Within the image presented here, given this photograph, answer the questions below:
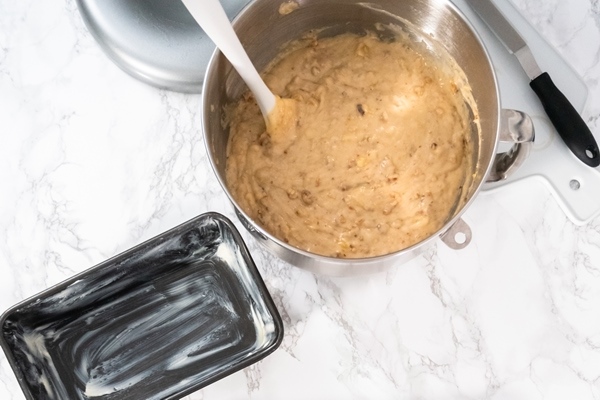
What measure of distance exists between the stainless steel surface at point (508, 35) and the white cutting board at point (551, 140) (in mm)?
17

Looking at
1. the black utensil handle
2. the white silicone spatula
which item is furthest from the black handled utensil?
the white silicone spatula

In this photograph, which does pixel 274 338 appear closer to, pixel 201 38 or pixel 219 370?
pixel 219 370

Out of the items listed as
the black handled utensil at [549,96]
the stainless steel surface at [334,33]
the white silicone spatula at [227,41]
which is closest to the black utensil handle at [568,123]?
the black handled utensil at [549,96]

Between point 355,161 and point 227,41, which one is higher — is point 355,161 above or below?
below

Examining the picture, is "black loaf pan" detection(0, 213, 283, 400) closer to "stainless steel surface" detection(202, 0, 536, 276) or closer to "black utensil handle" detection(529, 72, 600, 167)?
"stainless steel surface" detection(202, 0, 536, 276)

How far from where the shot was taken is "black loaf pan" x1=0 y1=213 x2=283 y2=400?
0.86 m

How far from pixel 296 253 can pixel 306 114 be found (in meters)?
0.18

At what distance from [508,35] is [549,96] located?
9cm

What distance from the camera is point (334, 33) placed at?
904 mm

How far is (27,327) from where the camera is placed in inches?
34.0

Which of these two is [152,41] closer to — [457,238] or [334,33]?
[334,33]

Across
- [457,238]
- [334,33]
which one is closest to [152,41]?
[334,33]

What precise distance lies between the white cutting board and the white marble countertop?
0.02 meters

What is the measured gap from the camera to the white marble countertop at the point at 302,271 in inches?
35.8
